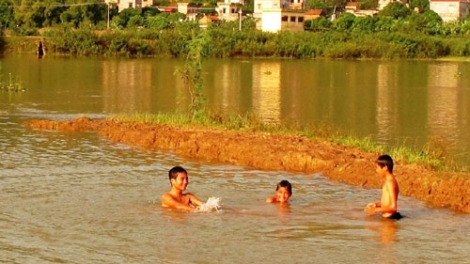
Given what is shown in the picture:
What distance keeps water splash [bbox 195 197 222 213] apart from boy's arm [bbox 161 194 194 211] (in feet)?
0.41

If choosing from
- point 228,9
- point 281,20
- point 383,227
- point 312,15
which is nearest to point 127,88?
Answer: point 383,227

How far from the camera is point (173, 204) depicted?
11.8 m

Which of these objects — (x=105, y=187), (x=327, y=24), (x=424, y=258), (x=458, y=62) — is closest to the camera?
(x=424, y=258)

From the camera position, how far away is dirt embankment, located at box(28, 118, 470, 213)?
12922 millimetres

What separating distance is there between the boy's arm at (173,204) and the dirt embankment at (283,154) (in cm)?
326

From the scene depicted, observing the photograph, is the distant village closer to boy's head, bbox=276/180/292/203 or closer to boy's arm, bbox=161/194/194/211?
boy's head, bbox=276/180/292/203

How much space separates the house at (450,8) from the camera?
100m

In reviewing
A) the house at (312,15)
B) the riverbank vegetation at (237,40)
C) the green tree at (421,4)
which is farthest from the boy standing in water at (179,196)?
the green tree at (421,4)

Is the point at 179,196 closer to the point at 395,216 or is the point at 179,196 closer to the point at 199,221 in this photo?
the point at 199,221

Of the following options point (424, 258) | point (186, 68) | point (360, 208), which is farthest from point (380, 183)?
point (186, 68)

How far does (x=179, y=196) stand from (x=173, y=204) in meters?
0.14

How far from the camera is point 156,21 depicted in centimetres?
8256

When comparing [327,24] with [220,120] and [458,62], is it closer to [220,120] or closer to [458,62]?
[458,62]

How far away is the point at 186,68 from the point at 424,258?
1112cm
